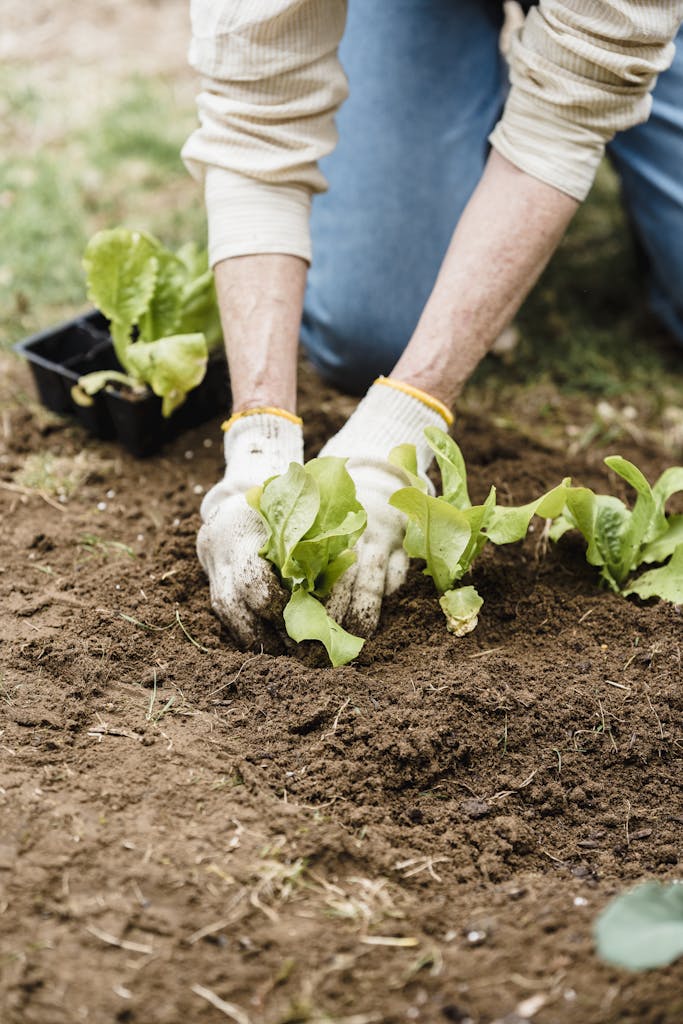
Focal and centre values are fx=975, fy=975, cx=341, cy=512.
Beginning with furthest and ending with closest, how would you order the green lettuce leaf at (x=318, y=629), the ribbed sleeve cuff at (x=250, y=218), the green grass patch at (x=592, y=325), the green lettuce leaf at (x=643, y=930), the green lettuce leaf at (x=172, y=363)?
the green grass patch at (x=592, y=325)
the green lettuce leaf at (x=172, y=363)
the ribbed sleeve cuff at (x=250, y=218)
the green lettuce leaf at (x=318, y=629)
the green lettuce leaf at (x=643, y=930)

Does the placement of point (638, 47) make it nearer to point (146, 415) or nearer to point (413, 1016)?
point (146, 415)

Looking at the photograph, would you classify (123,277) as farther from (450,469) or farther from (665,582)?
(665,582)

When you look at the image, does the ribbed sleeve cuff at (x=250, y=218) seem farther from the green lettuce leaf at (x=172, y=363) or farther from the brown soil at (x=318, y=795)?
the brown soil at (x=318, y=795)

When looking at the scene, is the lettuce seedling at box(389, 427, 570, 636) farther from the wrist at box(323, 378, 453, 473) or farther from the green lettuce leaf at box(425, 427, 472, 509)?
the wrist at box(323, 378, 453, 473)

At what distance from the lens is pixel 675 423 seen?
2.90 m

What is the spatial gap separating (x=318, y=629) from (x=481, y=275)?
84cm

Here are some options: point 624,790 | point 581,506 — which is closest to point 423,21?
point 581,506

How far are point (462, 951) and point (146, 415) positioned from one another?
61.9 inches

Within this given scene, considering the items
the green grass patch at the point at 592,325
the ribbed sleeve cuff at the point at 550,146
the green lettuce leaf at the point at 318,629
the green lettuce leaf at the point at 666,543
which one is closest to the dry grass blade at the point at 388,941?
the green lettuce leaf at the point at 318,629

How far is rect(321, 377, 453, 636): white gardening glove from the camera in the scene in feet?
5.88

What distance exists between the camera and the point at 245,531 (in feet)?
5.87

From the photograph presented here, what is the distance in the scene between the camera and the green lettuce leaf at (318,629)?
164 cm

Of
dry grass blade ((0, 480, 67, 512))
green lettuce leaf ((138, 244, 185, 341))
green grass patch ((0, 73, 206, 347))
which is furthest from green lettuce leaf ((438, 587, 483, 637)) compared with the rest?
green grass patch ((0, 73, 206, 347))

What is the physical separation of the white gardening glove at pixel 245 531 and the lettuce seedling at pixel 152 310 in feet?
1.22
